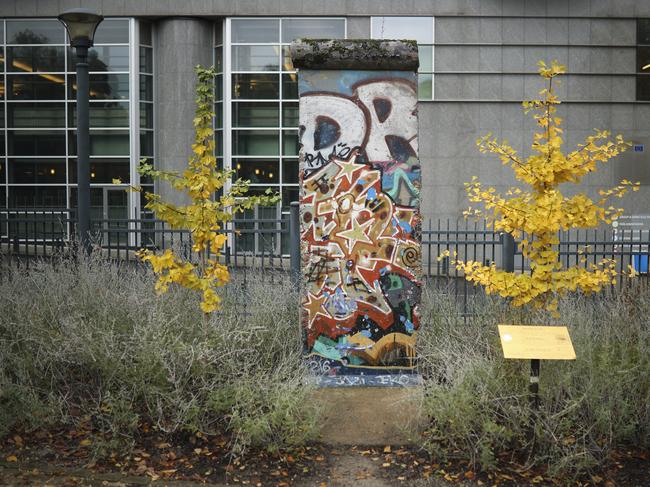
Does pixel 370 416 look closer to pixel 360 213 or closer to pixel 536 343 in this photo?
pixel 536 343

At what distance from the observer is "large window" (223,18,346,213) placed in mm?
23078

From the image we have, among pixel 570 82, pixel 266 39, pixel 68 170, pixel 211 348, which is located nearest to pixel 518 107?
pixel 570 82

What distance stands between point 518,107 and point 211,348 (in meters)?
18.5

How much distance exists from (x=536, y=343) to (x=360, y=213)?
254 centimetres

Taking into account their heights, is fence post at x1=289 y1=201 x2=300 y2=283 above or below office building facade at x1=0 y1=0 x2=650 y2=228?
below

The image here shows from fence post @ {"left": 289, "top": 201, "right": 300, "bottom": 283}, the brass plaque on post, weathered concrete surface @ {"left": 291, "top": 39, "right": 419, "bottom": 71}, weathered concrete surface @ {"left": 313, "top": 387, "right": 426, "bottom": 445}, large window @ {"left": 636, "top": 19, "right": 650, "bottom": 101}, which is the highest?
large window @ {"left": 636, "top": 19, "right": 650, "bottom": 101}

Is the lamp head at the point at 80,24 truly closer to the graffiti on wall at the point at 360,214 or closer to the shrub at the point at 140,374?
the graffiti on wall at the point at 360,214

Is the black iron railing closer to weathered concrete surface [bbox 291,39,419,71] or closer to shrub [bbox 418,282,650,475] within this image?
shrub [bbox 418,282,650,475]

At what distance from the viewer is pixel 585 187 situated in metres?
22.5

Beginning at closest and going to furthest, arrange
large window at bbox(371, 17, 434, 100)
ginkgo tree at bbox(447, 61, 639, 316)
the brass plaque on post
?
the brass plaque on post, ginkgo tree at bbox(447, 61, 639, 316), large window at bbox(371, 17, 434, 100)

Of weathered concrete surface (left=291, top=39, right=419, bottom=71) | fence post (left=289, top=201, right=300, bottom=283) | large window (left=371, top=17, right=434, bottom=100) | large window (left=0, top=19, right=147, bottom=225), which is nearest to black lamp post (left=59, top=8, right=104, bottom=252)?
fence post (left=289, top=201, right=300, bottom=283)

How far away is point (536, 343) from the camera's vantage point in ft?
16.6

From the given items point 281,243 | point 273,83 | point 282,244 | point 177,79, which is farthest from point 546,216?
point 177,79

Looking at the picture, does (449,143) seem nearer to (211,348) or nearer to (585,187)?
(585,187)
